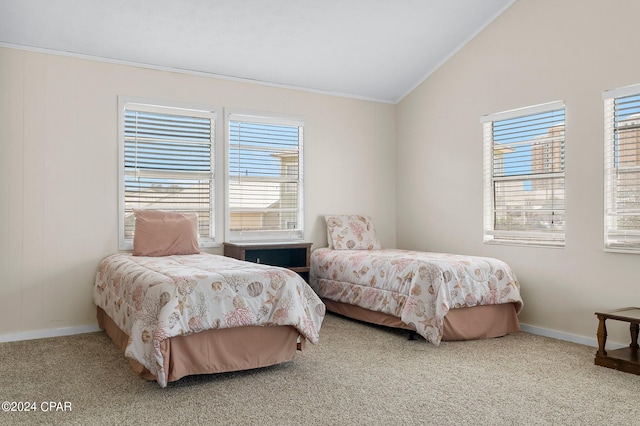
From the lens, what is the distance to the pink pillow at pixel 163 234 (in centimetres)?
464

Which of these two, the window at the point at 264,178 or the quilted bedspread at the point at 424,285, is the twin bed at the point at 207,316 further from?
the window at the point at 264,178

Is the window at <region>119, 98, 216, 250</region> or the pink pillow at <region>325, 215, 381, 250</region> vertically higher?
the window at <region>119, 98, 216, 250</region>

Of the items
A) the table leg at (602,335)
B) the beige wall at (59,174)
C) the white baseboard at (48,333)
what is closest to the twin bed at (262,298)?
the white baseboard at (48,333)

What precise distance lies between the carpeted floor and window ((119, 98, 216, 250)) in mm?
1464

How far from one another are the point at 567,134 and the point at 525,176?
1.94 feet

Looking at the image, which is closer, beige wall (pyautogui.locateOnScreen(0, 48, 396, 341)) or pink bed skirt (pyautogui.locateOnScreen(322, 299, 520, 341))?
pink bed skirt (pyautogui.locateOnScreen(322, 299, 520, 341))

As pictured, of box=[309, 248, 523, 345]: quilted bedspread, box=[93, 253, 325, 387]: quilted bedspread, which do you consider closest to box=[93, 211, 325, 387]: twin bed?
box=[93, 253, 325, 387]: quilted bedspread

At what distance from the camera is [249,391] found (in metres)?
3.10

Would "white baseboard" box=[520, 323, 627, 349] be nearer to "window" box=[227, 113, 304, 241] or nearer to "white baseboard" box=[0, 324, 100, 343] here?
"window" box=[227, 113, 304, 241]

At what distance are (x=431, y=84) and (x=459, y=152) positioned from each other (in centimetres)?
90

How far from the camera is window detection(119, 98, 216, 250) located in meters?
4.93

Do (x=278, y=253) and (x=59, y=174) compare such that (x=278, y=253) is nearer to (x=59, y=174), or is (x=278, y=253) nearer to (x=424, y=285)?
(x=424, y=285)

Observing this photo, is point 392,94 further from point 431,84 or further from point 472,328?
point 472,328

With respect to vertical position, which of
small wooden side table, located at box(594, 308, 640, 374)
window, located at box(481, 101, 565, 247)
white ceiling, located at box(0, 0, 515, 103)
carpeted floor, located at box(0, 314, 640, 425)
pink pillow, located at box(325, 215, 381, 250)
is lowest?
carpeted floor, located at box(0, 314, 640, 425)
